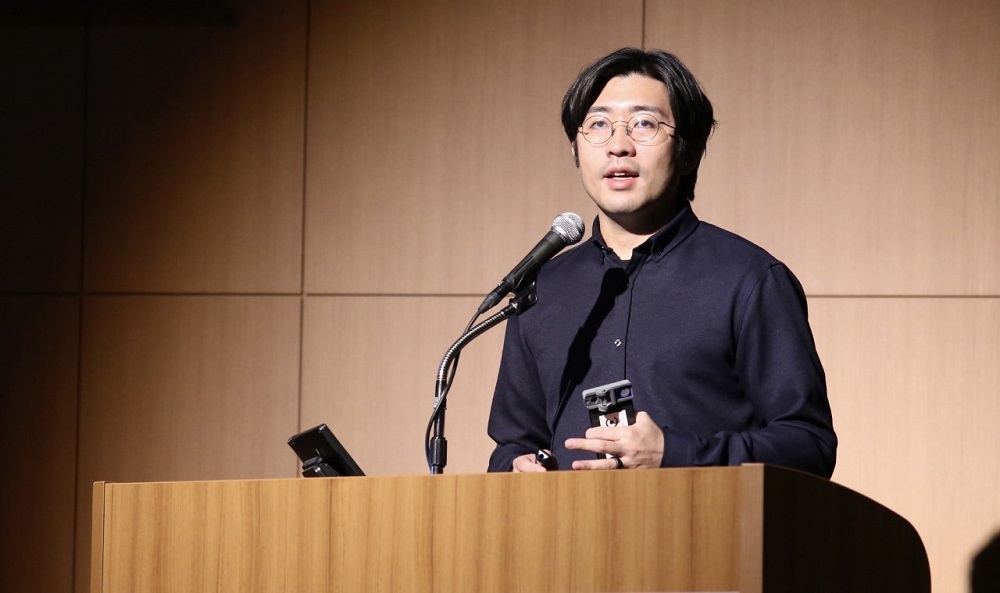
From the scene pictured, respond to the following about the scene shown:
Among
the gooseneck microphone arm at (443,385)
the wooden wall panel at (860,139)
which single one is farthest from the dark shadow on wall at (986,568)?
the gooseneck microphone arm at (443,385)

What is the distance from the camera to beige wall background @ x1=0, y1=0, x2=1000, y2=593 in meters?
3.23

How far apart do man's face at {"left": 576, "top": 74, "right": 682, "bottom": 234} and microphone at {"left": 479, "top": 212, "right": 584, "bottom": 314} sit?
337 millimetres

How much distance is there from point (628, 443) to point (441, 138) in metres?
2.01

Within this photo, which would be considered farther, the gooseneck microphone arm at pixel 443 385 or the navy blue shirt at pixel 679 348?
the navy blue shirt at pixel 679 348

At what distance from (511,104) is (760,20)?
75 cm

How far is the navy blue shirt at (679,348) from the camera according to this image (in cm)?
192

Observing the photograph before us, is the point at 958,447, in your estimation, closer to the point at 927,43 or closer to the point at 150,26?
the point at 927,43

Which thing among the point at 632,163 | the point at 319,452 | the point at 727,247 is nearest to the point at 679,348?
the point at 727,247

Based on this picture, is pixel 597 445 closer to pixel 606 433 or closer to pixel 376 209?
pixel 606 433

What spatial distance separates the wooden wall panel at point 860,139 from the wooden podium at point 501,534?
1942mm

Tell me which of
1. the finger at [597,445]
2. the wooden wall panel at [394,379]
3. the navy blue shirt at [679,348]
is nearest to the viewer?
the finger at [597,445]

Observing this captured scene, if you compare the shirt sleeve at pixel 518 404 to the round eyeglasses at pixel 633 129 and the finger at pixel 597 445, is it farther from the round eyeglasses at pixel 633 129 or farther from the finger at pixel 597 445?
the finger at pixel 597 445

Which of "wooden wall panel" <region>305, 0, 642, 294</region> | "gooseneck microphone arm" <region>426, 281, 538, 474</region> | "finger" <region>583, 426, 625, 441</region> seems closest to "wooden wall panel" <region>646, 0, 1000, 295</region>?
"wooden wall panel" <region>305, 0, 642, 294</region>

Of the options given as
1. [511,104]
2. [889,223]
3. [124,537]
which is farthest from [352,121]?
[124,537]
